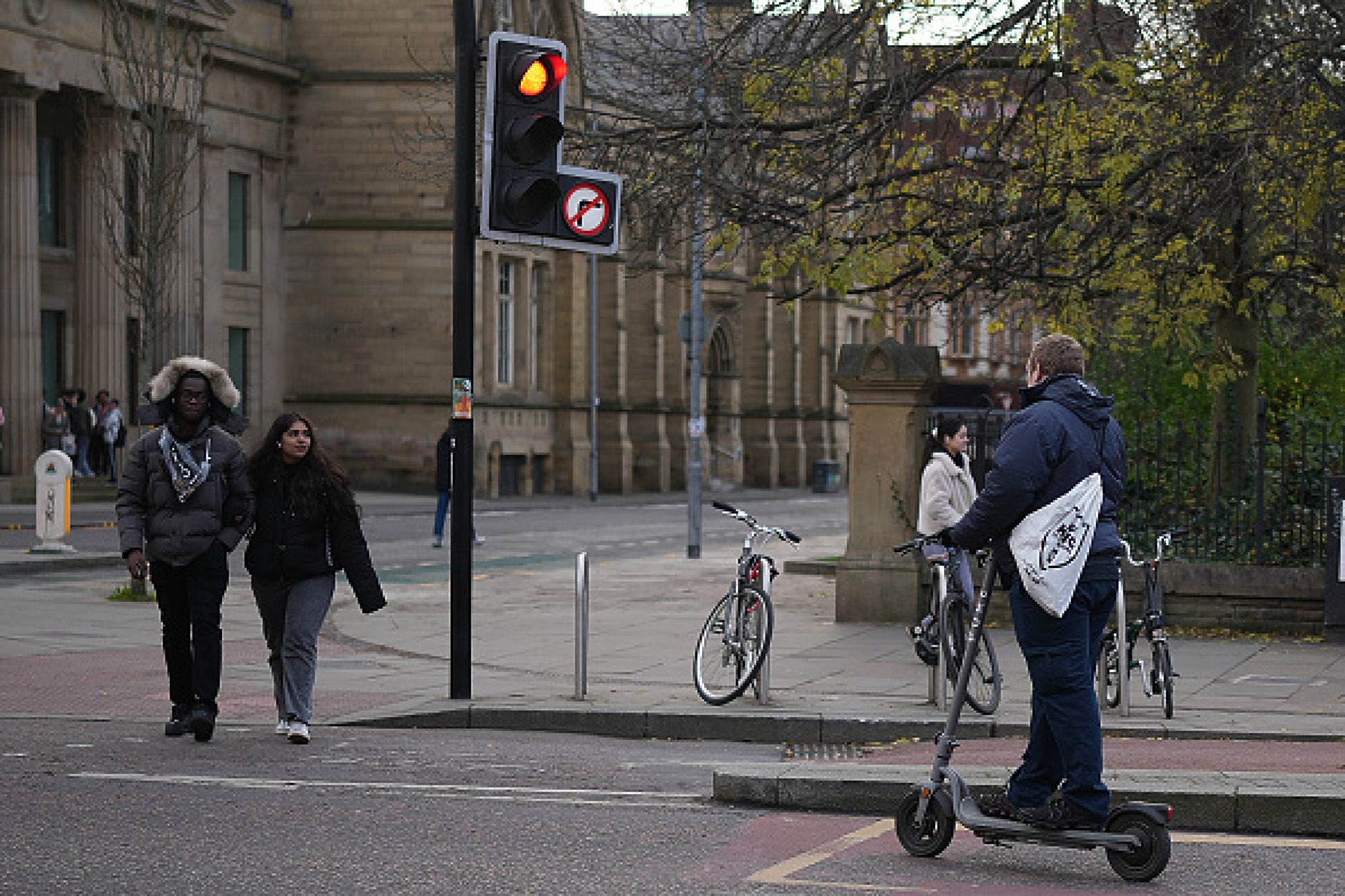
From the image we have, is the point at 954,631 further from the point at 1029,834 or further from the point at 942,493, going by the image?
the point at 1029,834

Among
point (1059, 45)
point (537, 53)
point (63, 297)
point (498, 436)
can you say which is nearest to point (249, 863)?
point (537, 53)

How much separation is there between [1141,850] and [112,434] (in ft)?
113

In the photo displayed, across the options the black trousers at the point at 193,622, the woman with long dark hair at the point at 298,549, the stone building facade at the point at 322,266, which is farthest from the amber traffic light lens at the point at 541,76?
the stone building facade at the point at 322,266

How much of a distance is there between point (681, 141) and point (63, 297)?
25870 mm

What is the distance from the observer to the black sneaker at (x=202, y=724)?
1016cm

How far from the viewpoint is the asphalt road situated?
21.7 ft

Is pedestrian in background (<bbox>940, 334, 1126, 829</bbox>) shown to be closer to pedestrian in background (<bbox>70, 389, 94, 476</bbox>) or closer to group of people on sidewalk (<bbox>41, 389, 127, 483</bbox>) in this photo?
group of people on sidewalk (<bbox>41, 389, 127, 483</bbox>)

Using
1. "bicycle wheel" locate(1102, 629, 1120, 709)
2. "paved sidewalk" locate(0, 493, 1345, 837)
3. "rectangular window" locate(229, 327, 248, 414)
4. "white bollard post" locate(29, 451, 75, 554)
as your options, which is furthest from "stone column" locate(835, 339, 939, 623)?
"rectangular window" locate(229, 327, 248, 414)

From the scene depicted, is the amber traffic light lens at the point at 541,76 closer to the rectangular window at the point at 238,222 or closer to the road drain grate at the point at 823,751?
the road drain grate at the point at 823,751

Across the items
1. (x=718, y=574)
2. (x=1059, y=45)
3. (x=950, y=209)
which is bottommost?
(x=718, y=574)

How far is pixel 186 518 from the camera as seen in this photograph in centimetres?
1036

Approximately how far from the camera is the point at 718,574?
23.1 metres

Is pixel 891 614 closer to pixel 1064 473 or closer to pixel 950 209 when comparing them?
pixel 950 209

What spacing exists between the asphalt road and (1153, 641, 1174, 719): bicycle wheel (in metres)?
2.99
